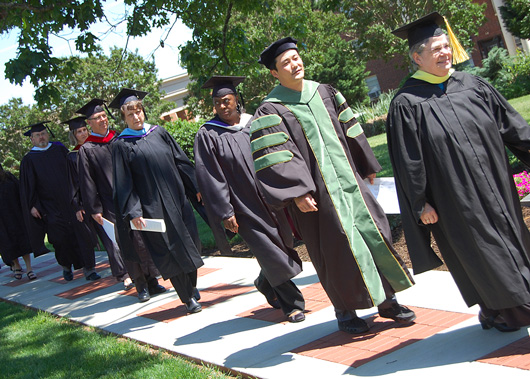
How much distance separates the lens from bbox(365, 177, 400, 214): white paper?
4.41m

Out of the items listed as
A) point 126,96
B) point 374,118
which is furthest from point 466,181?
point 374,118

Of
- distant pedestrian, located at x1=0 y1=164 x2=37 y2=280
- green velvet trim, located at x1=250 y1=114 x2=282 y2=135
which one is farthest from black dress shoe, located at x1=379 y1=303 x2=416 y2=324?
distant pedestrian, located at x1=0 y1=164 x2=37 y2=280

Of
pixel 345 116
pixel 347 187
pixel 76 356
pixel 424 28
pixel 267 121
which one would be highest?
pixel 424 28

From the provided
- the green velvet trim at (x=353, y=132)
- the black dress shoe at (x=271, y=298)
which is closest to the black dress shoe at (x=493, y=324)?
the green velvet trim at (x=353, y=132)

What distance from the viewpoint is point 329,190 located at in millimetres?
4336

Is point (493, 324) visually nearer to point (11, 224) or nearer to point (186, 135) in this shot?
point (11, 224)

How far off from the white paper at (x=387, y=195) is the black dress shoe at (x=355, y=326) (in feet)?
2.56

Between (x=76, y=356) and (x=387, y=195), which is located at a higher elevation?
(x=387, y=195)

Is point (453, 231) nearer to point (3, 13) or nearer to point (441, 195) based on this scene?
point (441, 195)

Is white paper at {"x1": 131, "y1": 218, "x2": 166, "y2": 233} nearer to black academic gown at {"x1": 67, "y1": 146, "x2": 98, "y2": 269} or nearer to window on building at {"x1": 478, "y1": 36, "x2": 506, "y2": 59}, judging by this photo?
black academic gown at {"x1": 67, "y1": 146, "x2": 98, "y2": 269}

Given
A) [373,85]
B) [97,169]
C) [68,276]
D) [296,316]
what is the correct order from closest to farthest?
[296,316] < [97,169] < [68,276] < [373,85]

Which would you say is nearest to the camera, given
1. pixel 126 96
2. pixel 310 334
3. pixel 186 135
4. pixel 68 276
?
pixel 310 334

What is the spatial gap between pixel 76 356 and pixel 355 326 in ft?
8.17

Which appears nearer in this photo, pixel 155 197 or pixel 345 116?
pixel 345 116
